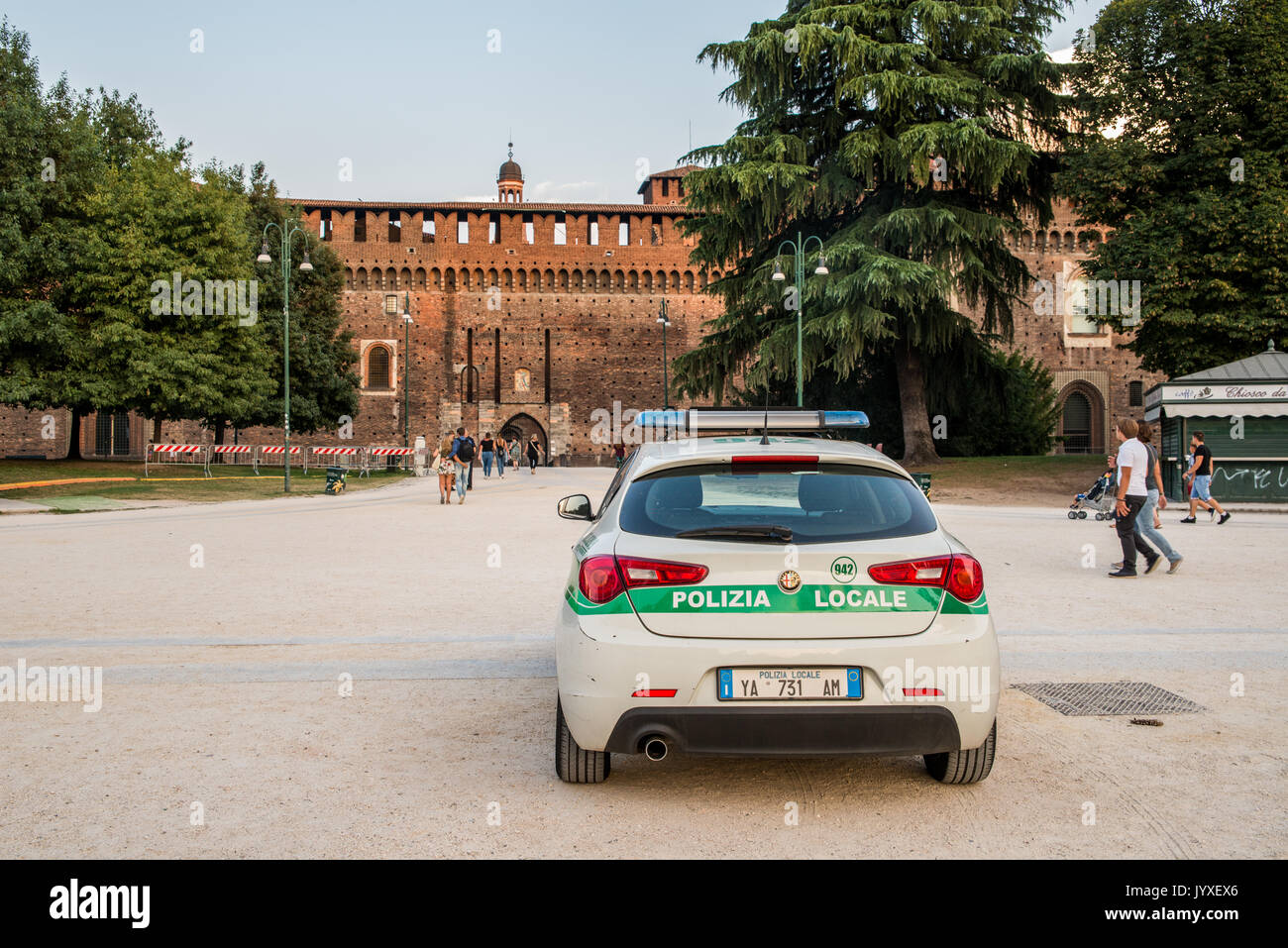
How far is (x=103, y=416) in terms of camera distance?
2431 inches

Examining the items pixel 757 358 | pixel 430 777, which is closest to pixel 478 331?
pixel 757 358

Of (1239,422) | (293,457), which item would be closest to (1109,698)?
(1239,422)

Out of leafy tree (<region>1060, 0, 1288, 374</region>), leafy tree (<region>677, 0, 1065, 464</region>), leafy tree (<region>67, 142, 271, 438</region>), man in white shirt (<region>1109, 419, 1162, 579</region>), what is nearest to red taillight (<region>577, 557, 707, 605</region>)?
man in white shirt (<region>1109, 419, 1162, 579</region>)

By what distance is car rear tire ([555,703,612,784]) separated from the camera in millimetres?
4477

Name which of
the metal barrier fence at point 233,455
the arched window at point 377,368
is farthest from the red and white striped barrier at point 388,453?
the arched window at point 377,368

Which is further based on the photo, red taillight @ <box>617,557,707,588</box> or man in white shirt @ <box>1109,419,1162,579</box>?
man in white shirt @ <box>1109,419,1162,579</box>

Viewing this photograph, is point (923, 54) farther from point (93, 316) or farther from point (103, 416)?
point (103, 416)

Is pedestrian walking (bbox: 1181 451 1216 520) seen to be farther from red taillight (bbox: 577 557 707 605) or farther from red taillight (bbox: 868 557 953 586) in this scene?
red taillight (bbox: 577 557 707 605)

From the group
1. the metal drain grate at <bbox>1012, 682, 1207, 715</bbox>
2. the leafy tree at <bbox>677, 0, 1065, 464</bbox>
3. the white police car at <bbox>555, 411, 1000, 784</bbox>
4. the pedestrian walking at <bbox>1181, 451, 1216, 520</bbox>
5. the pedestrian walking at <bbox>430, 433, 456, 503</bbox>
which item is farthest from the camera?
the leafy tree at <bbox>677, 0, 1065, 464</bbox>

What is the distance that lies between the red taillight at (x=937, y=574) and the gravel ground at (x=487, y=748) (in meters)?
0.86

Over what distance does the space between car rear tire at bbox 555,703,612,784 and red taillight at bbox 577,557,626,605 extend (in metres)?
0.58

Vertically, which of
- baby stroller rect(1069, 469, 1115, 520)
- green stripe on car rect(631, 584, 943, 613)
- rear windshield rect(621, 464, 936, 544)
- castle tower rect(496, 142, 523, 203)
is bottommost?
baby stroller rect(1069, 469, 1115, 520)

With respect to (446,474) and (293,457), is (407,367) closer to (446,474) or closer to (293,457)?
(293,457)

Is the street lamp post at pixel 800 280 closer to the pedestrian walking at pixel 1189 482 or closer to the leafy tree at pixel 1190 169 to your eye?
the leafy tree at pixel 1190 169
